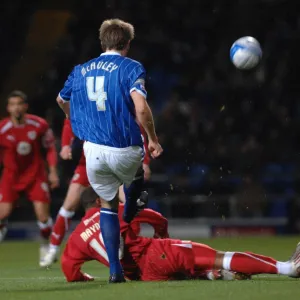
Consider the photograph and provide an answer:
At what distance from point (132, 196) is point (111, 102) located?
2.28ft

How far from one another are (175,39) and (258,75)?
176cm

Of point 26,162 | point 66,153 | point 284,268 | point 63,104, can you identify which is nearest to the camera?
point 284,268

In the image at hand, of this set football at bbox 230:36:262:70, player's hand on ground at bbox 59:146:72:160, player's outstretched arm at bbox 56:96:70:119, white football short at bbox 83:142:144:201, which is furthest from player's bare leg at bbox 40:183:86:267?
white football short at bbox 83:142:144:201

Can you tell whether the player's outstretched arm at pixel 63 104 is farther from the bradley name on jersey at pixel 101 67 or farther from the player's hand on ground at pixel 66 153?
the player's hand on ground at pixel 66 153

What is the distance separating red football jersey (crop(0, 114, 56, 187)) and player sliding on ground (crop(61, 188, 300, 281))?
10.7ft

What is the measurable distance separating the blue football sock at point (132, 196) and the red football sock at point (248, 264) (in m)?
0.79

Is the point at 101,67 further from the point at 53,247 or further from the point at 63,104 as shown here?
the point at 53,247

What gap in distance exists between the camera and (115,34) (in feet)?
20.6

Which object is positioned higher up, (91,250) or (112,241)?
(112,241)

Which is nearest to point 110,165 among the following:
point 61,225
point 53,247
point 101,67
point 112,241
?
point 112,241

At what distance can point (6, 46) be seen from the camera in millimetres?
17391

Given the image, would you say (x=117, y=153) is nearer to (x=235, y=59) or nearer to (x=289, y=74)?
(x=235, y=59)

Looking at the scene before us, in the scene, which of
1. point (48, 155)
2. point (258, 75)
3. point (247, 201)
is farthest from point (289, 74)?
point (48, 155)

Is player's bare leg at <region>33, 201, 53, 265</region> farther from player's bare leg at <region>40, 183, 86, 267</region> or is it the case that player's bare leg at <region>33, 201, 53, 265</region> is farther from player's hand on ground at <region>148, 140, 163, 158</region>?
player's hand on ground at <region>148, 140, 163, 158</region>
